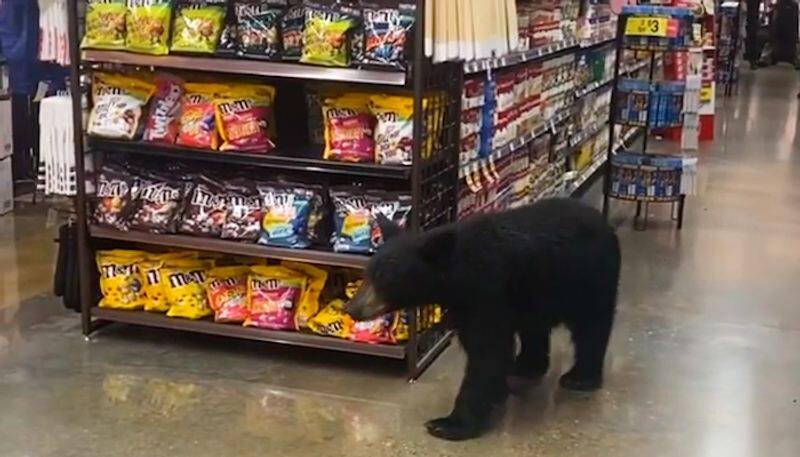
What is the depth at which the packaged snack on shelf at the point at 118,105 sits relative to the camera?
4355 millimetres

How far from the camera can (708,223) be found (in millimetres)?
7340

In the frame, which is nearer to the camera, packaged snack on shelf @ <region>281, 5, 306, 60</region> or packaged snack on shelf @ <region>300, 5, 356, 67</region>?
packaged snack on shelf @ <region>300, 5, 356, 67</region>

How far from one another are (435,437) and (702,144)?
26.6 ft

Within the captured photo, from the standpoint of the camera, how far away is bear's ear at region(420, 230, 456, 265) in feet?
11.5

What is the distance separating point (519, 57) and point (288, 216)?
5.23 ft

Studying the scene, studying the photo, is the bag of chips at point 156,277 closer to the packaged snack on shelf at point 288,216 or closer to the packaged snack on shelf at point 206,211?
the packaged snack on shelf at point 206,211

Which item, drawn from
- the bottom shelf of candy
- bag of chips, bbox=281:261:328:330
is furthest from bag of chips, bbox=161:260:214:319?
bag of chips, bbox=281:261:328:330

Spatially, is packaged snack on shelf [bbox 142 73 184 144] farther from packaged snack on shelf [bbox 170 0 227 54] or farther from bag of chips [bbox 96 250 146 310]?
bag of chips [bbox 96 250 146 310]

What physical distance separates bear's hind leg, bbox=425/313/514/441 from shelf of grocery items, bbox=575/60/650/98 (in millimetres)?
3701

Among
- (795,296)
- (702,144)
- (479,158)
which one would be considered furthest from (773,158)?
(479,158)

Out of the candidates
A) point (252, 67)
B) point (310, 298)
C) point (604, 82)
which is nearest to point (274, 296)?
point (310, 298)

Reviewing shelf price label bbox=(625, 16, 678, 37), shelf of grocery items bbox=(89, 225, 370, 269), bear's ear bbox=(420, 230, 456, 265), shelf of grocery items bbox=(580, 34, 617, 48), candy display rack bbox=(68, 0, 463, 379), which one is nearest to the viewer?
bear's ear bbox=(420, 230, 456, 265)

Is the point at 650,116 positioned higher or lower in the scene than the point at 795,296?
higher

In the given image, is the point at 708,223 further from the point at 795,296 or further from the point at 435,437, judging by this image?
the point at 435,437
